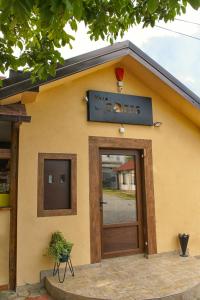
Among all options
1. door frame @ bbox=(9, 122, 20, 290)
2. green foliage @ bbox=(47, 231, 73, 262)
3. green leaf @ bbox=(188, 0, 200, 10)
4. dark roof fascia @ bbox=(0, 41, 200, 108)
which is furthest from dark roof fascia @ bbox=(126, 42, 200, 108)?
green foliage @ bbox=(47, 231, 73, 262)

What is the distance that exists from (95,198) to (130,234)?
3.83 feet

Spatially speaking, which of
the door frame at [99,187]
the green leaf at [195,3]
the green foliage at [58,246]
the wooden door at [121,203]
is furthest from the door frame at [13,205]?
the green leaf at [195,3]

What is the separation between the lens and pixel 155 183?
5949 millimetres

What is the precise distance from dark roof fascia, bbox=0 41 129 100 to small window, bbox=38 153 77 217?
1267 millimetres

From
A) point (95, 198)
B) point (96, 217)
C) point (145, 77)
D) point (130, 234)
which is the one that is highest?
point (145, 77)

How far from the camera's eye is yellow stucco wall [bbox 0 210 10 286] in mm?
4500

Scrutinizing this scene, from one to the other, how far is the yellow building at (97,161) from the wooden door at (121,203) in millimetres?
21

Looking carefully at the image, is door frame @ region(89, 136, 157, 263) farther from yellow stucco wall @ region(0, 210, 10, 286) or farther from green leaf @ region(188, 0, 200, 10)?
green leaf @ region(188, 0, 200, 10)

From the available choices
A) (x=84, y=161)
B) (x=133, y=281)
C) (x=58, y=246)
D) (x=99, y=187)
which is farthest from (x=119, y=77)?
(x=133, y=281)

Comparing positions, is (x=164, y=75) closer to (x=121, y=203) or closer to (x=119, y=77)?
(x=119, y=77)

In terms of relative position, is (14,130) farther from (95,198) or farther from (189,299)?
(189,299)

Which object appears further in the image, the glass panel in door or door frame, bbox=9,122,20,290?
the glass panel in door

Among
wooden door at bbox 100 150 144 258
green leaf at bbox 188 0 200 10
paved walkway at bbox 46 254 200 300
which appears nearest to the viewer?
green leaf at bbox 188 0 200 10

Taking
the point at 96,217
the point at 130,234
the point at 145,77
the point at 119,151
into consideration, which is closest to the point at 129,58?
the point at 145,77
